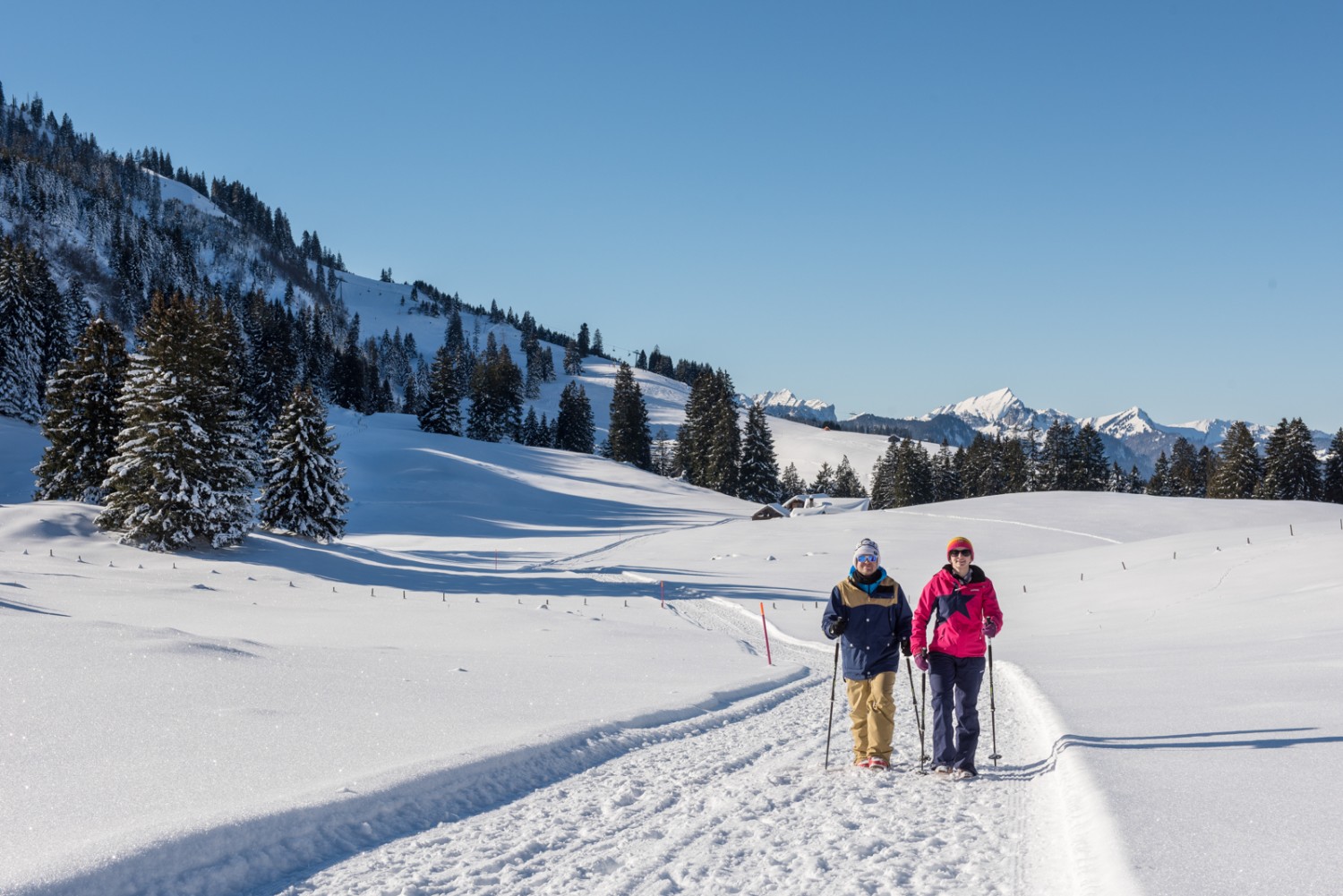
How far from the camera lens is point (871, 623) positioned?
310 inches

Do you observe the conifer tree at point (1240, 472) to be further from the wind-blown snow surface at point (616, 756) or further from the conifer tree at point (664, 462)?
the wind-blown snow surface at point (616, 756)

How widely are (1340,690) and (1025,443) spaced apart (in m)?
92.7

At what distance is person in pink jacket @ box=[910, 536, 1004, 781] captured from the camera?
24.4 ft

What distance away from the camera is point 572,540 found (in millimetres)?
48812

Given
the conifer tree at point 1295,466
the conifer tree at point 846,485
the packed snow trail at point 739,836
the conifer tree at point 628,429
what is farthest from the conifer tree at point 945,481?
the packed snow trail at point 739,836

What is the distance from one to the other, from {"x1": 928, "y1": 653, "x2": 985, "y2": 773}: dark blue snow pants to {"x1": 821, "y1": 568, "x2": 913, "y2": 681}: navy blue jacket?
41 cm

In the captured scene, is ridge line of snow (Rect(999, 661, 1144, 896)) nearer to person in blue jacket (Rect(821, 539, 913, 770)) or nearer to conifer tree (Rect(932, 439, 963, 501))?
person in blue jacket (Rect(821, 539, 913, 770))

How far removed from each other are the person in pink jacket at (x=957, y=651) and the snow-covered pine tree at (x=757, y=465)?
69.9 meters

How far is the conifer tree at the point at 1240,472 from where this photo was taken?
7206 cm

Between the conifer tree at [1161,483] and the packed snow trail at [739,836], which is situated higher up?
the conifer tree at [1161,483]

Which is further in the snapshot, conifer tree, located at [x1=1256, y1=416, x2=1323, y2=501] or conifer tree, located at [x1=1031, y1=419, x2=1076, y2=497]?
conifer tree, located at [x1=1031, y1=419, x2=1076, y2=497]

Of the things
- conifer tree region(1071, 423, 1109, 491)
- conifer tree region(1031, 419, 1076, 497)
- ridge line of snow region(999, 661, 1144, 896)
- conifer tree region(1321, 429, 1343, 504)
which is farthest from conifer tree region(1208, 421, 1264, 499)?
ridge line of snow region(999, 661, 1144, 896)

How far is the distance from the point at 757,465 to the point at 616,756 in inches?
2774

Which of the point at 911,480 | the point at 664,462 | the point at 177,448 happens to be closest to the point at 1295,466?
the point at 911,480
